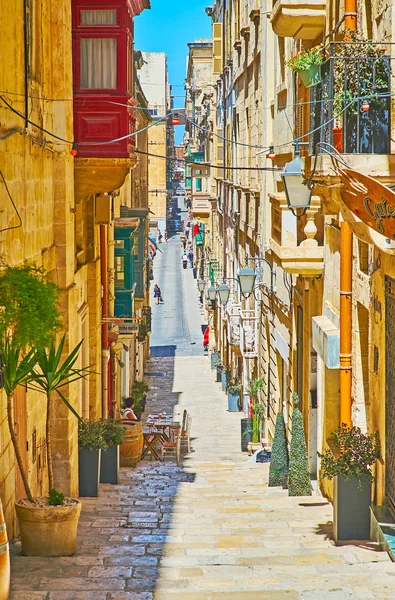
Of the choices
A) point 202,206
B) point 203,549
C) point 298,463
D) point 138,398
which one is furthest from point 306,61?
point 202,206

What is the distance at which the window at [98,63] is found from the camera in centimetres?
1562

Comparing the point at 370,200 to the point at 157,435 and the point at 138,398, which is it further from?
the point at 138,398

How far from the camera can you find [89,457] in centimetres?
1548

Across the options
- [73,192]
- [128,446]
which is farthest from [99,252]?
[73,192]

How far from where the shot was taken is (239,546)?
11344mm

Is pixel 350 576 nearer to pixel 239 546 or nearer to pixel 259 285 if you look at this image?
pixel 239 546

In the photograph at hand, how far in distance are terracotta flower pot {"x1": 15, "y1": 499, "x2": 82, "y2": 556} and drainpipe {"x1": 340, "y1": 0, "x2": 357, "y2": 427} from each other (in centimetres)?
379

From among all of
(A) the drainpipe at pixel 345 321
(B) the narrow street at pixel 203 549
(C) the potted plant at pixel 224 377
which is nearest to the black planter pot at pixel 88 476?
(B) the narrow street at pixel 203 549

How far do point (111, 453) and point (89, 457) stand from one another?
97cm

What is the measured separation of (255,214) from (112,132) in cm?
1094

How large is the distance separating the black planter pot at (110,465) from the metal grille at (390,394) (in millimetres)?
6458

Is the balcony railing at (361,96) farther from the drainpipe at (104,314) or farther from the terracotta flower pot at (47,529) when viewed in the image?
the drainpipe at (104,314)

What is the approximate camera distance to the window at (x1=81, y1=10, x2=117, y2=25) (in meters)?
15.5

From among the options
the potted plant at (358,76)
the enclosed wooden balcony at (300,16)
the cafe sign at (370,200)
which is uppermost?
the enclosed wooden balcony at (300,16)
